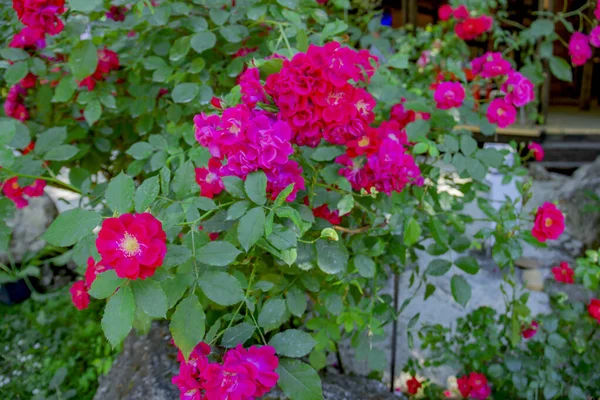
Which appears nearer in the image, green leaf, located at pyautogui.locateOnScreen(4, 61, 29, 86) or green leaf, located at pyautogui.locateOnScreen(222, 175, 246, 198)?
green leaf, located at pyautogui.locateOnScreen(222, 175, 246, 198)

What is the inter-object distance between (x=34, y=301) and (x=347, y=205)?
2.49m

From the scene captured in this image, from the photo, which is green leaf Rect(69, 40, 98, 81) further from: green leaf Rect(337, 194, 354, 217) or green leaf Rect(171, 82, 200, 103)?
green leaf Rect(337, 194, 354, 217)

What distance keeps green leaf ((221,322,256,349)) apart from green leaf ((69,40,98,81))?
2.79 ft

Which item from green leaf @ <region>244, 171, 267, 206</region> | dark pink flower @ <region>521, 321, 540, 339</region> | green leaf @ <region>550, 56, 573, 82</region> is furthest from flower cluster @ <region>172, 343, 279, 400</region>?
green leaf @ <region>550, 56, 573, 82</region>

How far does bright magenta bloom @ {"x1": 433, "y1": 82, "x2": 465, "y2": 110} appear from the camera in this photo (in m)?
1.39

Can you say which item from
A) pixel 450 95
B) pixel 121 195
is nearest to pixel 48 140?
pixel 121 195

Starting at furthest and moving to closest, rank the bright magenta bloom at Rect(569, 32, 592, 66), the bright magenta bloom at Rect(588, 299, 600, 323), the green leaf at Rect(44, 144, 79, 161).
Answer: the bright magenta bloom at Rect(569, 32, 592, 66), the bright magenta bloom at Rect(588, 299, 600, 323), the green leaf at Rect(44, 144, 79, 161)

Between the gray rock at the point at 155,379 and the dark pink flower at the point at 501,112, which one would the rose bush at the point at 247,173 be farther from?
the gray rock at the point at 155,379

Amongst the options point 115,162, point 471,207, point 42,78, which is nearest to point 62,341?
point 115,162

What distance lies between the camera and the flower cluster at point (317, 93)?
87cm

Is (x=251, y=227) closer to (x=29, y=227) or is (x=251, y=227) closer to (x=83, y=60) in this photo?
(x=83, y=60)

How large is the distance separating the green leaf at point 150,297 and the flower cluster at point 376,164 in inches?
19.7

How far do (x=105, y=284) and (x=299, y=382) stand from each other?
0.33 meters

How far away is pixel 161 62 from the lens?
57.3 inches
